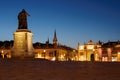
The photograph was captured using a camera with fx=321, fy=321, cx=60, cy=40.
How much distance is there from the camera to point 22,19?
34.8 meters

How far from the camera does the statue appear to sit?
34438mm

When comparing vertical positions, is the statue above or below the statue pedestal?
above

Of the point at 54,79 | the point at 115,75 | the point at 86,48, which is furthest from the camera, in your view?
the point at 86,48

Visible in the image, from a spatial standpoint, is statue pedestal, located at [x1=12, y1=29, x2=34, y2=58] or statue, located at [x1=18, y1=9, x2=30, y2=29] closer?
statue pedestal, located at [x1=12, y1=29, x2=34, y2=58]

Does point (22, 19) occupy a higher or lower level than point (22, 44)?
higher

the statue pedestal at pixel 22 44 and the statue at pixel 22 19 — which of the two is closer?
the statue pedestal at pixel 22 44

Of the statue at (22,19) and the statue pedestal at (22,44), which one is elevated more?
the statue at (22,19)

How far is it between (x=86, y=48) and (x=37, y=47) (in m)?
15.0

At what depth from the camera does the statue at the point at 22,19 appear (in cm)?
3444

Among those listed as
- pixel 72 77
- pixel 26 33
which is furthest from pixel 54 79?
pixel 26 33

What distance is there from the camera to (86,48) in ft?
291

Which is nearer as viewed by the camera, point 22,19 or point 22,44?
point 22,44

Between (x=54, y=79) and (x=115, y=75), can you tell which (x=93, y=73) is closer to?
(x=115, y=75)

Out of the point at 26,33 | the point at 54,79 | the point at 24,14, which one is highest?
the point at 24,14
